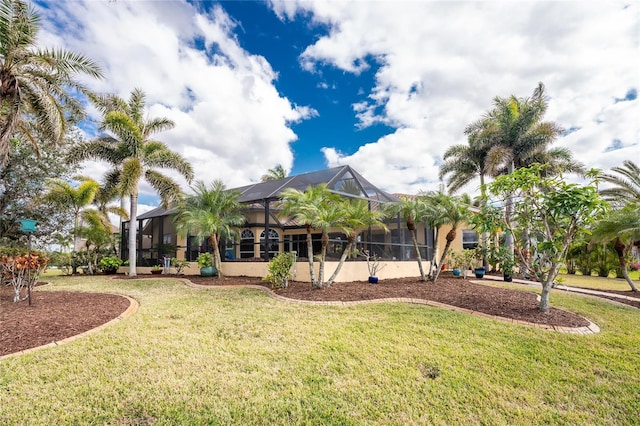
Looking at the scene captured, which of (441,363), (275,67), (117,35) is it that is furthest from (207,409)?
(275,67)

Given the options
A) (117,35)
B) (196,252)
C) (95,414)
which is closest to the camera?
(95,414)

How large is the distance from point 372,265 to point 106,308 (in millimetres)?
9386

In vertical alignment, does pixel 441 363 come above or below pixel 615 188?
below

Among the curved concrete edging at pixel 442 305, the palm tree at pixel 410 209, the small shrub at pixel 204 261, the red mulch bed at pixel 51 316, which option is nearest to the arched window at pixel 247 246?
the small shrub at pixel 204 261

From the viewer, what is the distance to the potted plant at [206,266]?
1494cm

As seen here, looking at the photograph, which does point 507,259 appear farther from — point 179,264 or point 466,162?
point 466,162

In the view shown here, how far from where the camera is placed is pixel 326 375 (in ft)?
13.6

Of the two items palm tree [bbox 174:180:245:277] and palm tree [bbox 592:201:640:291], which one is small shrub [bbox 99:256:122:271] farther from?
palm tree [bbox 592:201:640:291]

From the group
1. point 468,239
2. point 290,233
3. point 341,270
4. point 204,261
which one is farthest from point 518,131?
point 204,261

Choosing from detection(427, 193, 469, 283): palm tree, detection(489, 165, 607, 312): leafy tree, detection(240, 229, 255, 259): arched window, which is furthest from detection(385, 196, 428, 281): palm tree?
detection(240, 229, 255, 259): arched window

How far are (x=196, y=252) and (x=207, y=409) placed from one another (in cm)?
1539

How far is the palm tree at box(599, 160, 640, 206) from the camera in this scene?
17.7 metres

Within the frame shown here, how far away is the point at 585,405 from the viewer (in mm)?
3668

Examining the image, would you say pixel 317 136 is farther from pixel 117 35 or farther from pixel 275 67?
pixel 117 35
